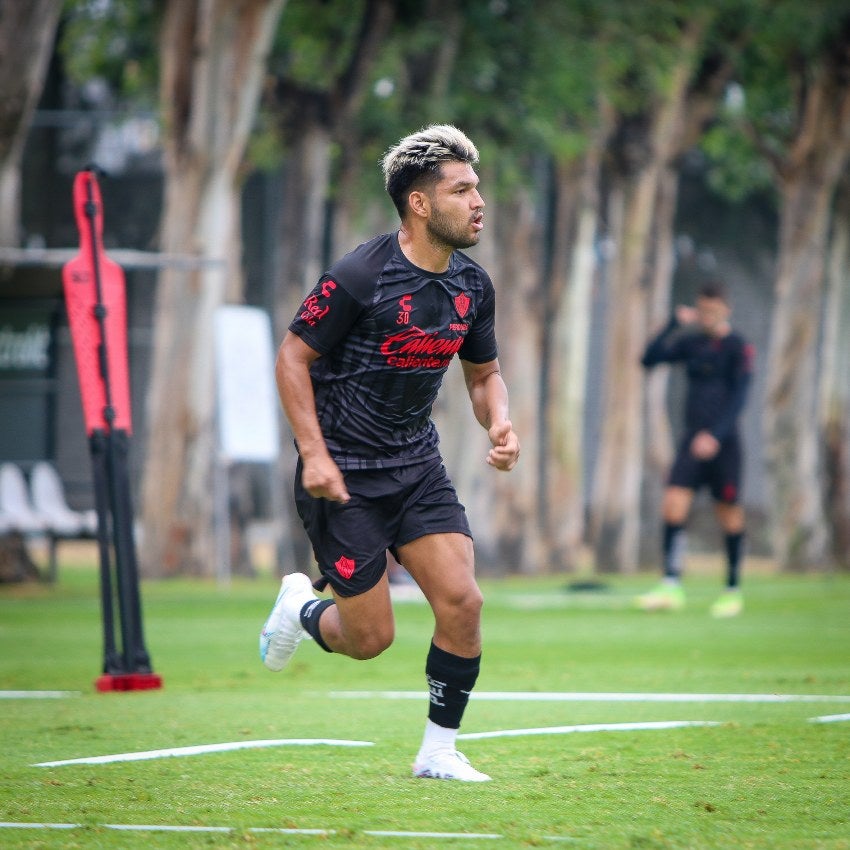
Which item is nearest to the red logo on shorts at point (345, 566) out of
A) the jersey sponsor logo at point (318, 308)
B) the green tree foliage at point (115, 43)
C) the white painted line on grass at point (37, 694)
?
the jersey sponsor logo at point (318, 308)

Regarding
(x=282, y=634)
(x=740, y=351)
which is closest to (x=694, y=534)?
(x=740, y=351)

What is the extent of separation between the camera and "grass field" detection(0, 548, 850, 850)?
19.6ft

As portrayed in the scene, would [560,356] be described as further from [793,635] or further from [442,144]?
[442,144]

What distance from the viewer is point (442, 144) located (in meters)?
7.36

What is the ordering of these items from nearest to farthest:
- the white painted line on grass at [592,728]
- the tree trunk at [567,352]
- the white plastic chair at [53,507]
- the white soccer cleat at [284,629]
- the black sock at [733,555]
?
1. the white soccer cleat at [284,629]
2. the white painted line on grass at [592,728]
3. the black sock at [733,555]
4. the white plastic chair at [53,507]
5. the tree trunk at [567,352]

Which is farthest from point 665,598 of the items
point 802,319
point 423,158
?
point 802,319

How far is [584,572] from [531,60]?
10706 mm

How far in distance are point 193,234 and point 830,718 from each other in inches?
615

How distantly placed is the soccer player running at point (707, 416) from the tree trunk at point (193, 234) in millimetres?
7539

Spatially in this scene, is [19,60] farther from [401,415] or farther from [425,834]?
[425,834]

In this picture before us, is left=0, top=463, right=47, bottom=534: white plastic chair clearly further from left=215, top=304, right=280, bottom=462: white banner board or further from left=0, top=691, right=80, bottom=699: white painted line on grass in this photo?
left=0, top=691, right=80, bottom=699: white painted line on grass

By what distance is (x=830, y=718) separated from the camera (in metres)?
8.98

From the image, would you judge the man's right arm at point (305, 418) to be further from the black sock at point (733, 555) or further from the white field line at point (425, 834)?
the black sock at point (733, 555)

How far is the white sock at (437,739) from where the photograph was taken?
712 cm
